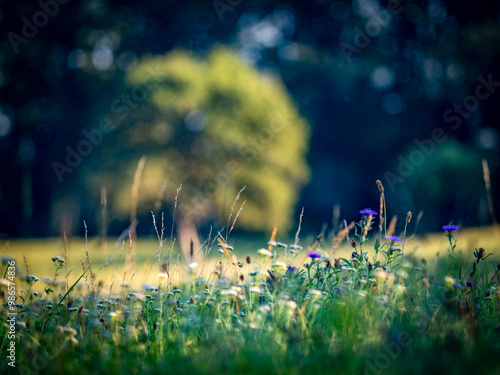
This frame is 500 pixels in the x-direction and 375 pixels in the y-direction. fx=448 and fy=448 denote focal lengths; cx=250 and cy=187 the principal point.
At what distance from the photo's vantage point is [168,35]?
100ft

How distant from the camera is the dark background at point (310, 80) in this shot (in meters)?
24.5

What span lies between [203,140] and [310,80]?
44.0 feet

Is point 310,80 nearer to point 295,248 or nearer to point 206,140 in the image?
point 206,140

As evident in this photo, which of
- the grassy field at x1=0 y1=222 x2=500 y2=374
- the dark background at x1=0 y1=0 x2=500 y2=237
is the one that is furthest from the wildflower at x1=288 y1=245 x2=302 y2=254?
the dark background at x1=0 y1=0 x2=500 y2=237

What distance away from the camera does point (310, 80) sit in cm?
2981

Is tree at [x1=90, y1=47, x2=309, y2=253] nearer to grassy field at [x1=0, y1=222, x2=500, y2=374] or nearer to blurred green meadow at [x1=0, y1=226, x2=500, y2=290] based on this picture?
blurred green meadow at [x1=0, y1=226, x2=500, y2=290]

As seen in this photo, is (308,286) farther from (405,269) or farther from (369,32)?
(369,32)

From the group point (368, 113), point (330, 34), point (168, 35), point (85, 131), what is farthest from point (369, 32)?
point (85, 131)

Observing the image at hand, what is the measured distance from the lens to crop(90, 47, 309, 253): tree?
18.1m

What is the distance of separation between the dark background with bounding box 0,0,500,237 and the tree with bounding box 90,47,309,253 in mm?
3683

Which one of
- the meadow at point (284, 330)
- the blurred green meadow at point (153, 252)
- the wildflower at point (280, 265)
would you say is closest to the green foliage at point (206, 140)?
the blurred green meadow at point (153, 252)

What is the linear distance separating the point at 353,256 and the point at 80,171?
72.2ft

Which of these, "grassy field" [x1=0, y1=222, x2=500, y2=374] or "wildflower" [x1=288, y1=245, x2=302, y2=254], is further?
"wildflower" [x1=288, y1=245, x2=302, y2=254]

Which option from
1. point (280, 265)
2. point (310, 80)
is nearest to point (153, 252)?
point (280, 265)
